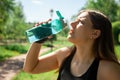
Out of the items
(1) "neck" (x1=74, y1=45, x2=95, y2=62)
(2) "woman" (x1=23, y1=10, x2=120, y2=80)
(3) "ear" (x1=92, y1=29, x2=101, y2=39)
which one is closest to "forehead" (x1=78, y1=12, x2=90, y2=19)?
(2) "woman" (x1=23, y1=10, x2=120, y2=80)

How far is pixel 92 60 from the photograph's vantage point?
9.07 feet

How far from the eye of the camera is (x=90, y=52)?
2.84 metres

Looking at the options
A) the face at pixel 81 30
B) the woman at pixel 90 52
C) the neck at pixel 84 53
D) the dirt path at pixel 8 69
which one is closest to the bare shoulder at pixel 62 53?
the woman at pixel 90 52

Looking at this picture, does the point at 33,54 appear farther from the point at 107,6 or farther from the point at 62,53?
the point at 107,6

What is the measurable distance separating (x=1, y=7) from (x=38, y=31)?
22.9 metres

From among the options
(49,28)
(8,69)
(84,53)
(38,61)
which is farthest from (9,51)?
(84,53)

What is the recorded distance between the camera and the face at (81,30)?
2.77m

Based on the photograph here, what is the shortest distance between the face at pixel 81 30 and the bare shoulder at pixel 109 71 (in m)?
0.31

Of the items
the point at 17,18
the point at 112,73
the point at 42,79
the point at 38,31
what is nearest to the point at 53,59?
the point at 38,31

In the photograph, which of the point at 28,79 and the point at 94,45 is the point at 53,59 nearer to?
the point at 94,45

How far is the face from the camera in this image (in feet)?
9.07

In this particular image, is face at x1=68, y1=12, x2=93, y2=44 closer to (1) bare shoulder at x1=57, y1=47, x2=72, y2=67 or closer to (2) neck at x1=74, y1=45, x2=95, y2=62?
(2) neck at x1=74, y1=45, x2=95, y2=62

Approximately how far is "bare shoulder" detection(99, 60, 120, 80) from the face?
0.31m

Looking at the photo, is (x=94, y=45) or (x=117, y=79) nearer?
(x=117, y=79)
